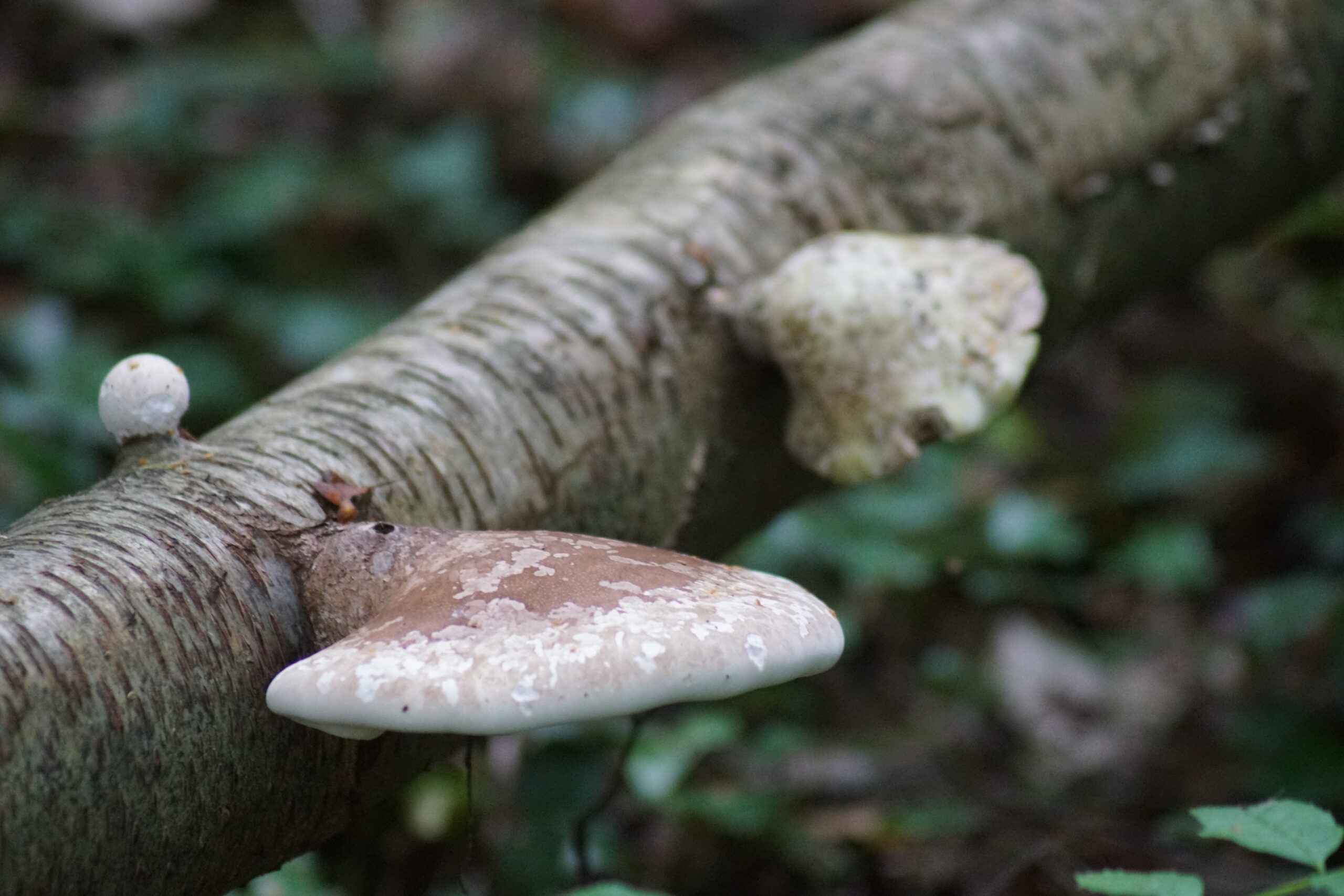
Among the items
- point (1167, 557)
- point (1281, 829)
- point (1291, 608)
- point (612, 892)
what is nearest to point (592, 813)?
point (612, 892)

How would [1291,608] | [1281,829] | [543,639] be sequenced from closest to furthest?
[543,639] < [1281,829] < [1291,608]

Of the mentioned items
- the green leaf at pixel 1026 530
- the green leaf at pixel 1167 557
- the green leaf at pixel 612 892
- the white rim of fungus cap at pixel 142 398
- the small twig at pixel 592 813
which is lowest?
the green leaf at pixel 1167 557

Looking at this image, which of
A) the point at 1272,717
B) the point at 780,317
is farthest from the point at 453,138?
the point at 1272,717

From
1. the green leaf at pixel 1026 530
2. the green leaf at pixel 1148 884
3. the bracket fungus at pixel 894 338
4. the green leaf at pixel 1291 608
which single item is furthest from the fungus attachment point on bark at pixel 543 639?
the green leaf at pixel 1026 530

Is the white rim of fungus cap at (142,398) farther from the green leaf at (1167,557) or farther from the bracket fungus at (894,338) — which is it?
the green leaf at (1167,557)

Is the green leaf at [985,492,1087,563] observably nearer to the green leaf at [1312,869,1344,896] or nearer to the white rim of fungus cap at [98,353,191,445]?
the green leaf at [1312,869,1344,896]

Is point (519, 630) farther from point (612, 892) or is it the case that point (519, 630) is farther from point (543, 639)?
point (612, 892)
